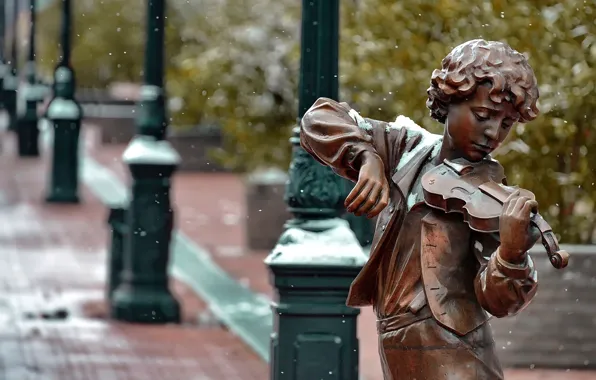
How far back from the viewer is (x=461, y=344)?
13.1 feet

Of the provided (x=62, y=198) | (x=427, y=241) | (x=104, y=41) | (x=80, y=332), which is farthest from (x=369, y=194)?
(x=104, y=41)

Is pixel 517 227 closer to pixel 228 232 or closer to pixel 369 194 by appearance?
pixel 369 194

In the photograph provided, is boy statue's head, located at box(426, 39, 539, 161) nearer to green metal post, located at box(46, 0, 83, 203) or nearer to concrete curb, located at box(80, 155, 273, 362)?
concrete curb, located at box(80, 155, 273, 362)

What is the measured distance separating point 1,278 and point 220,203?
24.7ft

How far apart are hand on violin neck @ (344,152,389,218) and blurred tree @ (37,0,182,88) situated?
28.5m

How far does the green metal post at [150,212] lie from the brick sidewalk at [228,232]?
4.72 feet

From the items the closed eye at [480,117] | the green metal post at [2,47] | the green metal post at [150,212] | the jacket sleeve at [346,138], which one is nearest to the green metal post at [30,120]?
the green metal post at [2,47]

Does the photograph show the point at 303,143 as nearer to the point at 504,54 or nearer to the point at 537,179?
the point at 504,54

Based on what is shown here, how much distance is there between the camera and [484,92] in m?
3.88

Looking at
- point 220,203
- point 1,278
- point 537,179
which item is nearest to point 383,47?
point 537,179

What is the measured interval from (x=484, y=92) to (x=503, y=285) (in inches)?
21.3

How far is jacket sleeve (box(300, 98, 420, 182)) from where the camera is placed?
414 centimetres

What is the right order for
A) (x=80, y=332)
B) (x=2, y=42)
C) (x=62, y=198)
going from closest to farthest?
(x=80, y=332) → (x=62, y=198) → (x=2, y=42)

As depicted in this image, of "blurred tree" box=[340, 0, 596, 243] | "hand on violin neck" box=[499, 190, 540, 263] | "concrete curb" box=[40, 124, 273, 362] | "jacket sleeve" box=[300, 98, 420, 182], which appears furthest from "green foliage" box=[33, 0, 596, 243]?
"hand on violin neck" box=[499, 190, 540, 263]
